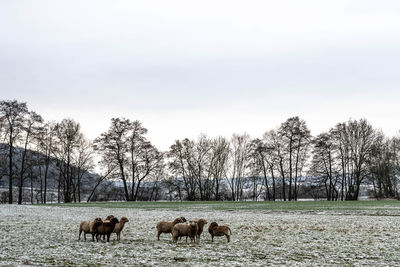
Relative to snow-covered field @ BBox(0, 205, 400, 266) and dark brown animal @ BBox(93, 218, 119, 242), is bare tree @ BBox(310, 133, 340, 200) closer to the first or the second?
snow-covered field @ BBox(0, 205, 400, 266)

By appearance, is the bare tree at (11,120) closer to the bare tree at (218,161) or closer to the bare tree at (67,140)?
the bare tree at (67,140)

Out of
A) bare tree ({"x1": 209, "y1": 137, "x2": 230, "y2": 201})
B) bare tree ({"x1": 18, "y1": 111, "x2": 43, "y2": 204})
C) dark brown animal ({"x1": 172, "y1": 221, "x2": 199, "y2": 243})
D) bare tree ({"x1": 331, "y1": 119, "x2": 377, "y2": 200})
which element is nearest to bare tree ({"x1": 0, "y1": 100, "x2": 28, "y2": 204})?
bare tree ({"x1": 18, "y1": 111, "x2": 43, "y2": 204})

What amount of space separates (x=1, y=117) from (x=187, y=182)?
4322 centimetres

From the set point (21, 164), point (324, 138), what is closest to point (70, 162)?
point (21, 164)

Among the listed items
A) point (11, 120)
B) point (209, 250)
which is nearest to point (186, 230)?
point (209, 250)

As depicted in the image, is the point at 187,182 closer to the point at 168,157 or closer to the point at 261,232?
the point at 168,157

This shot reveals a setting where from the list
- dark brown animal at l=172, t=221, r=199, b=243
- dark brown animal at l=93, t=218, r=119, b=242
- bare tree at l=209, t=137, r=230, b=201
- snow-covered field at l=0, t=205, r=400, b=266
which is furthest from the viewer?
bare tree at l=209, t=137, r=230, b=201

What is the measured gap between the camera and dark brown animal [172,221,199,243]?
597 inches

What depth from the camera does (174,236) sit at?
1534cm

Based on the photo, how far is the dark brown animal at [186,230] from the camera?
15.2 m

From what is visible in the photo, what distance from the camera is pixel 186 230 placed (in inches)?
601

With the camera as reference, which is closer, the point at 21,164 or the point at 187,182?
the point at 21,164

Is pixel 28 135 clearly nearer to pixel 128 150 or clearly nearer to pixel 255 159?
pixel 128 150

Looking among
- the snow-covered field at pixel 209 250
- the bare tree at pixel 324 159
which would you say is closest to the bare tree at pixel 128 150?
the bare tree at pixel 324 159
